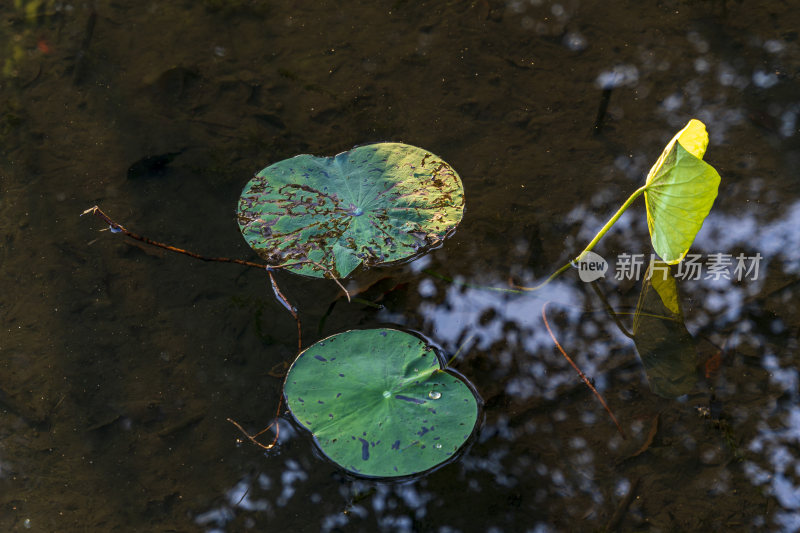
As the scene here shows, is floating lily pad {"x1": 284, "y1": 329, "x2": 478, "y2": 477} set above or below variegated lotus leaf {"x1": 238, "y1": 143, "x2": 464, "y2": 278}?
below

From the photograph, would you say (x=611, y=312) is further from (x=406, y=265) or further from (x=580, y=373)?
(x=406, y=265)

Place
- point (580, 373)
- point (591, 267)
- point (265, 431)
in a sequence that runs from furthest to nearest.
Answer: point (591, 267), point (580, 373), point (265, 431)

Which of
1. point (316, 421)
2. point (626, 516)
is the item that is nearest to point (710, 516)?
point (626, 516)

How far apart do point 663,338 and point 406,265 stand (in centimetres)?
102

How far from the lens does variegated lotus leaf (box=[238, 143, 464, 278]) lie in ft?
8.03

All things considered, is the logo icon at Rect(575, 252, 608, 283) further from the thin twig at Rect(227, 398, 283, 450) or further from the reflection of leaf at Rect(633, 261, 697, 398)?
the thin twig at Rect(227, 398, 283, 450)

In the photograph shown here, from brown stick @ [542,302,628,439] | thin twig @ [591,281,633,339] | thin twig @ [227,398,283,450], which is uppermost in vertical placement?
thin twig @ [591,281,633,339]

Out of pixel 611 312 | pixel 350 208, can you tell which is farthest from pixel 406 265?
pixel 611 312

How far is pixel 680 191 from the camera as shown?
2.12 metres

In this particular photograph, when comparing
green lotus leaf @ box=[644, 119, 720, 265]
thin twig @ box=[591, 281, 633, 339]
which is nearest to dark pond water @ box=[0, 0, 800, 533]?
thin twig @ box=[591, 281, 633, 339]

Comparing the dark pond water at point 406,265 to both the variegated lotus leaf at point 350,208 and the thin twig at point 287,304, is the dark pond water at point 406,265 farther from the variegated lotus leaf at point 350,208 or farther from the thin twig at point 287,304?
the variegated lotus leaf at point 350,208

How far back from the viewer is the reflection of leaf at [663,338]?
2.27 m

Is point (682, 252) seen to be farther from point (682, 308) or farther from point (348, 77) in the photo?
point (348, 77)

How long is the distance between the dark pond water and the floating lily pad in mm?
121
